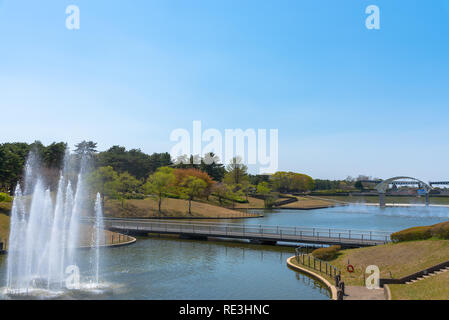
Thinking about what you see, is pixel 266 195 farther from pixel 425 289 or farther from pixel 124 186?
pixel 425 289

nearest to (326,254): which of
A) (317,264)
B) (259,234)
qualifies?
(317,264)

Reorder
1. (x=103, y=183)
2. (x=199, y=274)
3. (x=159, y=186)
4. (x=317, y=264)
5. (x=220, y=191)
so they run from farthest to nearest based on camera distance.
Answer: (x=220, y=191) < (x=159, y=186) < (x=103, y=183) < (x=317, y=264) < (x=199, y=274)

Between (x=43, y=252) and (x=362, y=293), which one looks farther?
(x=43, y=252)

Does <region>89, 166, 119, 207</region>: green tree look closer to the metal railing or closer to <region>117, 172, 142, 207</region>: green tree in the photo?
<region>117, 172, 142, 207</region>: green tree

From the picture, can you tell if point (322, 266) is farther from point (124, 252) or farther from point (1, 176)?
point (1, 176)

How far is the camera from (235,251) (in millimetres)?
43156

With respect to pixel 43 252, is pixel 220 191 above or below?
above

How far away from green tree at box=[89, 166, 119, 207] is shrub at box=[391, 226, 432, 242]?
62.5 m

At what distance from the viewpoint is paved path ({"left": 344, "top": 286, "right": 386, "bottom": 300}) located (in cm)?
2270

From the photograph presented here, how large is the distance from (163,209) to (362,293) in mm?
69447

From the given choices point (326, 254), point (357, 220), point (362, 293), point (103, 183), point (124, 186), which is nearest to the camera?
point (362, 293)

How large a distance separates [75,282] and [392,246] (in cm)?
2668

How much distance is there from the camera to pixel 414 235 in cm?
3406
